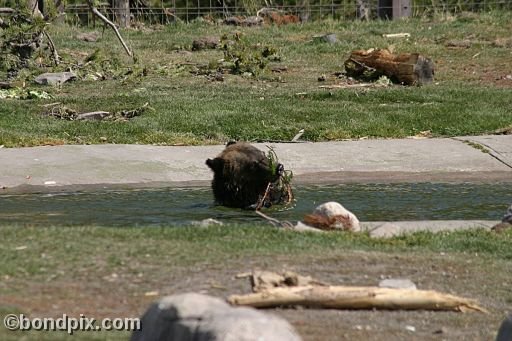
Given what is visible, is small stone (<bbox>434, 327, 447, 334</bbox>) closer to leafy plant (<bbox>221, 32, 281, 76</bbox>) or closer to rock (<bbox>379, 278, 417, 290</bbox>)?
rock (<bbox>379, 278, 417, 290</bbox>)

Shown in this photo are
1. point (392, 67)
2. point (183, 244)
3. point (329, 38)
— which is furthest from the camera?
point (329, 38)

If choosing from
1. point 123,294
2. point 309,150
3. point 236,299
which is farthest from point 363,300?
point 309,150

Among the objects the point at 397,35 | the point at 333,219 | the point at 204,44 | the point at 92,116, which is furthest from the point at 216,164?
the point at 397,35

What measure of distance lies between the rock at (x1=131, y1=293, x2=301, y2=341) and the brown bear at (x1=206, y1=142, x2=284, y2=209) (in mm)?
5521

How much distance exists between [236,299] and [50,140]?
28.7ft

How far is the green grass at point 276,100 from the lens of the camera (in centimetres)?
1555

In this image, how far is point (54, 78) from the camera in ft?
65.6

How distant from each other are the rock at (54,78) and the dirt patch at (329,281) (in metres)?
12.7

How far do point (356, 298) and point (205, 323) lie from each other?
2085 mm

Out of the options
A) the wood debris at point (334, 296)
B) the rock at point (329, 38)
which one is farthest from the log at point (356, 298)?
the rock at point (329, 38)

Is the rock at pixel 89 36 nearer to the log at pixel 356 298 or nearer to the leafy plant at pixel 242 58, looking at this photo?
the leafy plant at pixel 242 58

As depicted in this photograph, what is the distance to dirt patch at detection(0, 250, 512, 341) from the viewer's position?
6.32 metres

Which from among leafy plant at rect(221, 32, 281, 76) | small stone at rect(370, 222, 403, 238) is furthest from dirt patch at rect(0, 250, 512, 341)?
leafy plant at rect(221, 32, 281, 76)

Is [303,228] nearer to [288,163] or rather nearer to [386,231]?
[386,231]
